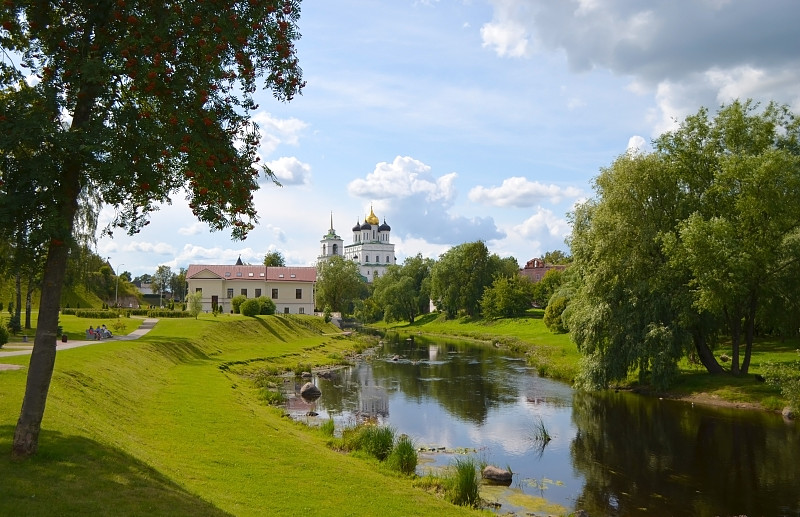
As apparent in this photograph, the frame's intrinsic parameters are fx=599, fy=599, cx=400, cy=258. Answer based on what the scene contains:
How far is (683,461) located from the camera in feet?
67.9

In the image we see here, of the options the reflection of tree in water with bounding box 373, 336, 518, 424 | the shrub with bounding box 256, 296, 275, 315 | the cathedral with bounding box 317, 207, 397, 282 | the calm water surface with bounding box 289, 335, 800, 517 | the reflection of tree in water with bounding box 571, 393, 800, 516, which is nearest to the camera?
the reflection of tree in water with bounding box 571, 393, 800, 516

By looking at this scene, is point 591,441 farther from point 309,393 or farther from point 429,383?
point 429,383

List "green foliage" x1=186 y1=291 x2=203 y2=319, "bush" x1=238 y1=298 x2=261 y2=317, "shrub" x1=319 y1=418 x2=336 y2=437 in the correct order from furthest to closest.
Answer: "bush" x1=238 y1=298 x2=261 y2=317 → "green foliage" x1=186 y1=291 x2=203 y2=319 → "shrub" x1=319 y1=418 x2=336 y2=437

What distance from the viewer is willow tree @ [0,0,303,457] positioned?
948cm

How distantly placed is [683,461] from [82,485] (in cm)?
1871

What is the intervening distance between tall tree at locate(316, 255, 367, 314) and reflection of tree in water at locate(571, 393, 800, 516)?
236ft

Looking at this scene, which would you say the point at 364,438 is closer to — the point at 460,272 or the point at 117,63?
the point at 117,63

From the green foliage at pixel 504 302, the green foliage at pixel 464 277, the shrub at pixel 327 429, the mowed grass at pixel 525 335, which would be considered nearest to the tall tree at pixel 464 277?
the green foliage at pixel 464 277

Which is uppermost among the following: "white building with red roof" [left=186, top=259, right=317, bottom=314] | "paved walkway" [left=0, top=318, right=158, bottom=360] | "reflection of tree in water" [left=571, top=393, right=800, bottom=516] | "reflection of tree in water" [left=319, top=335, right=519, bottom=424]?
"white building with red roof" [left=186, top=259, right=317, bottom=314]

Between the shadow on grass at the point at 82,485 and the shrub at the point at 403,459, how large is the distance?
7605 mm

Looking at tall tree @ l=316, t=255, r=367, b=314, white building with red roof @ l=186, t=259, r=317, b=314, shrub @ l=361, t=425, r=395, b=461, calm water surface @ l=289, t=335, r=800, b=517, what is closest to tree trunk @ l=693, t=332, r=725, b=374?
calm water surface @ l=289, t=335, r=800, b=517

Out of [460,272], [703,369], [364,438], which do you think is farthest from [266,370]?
[460,272]

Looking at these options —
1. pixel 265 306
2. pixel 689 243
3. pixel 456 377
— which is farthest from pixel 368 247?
pixel 689 243

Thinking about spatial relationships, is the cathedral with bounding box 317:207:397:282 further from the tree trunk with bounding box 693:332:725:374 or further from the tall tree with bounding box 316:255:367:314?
the tree trunk with bounding box 693:332:725:374
